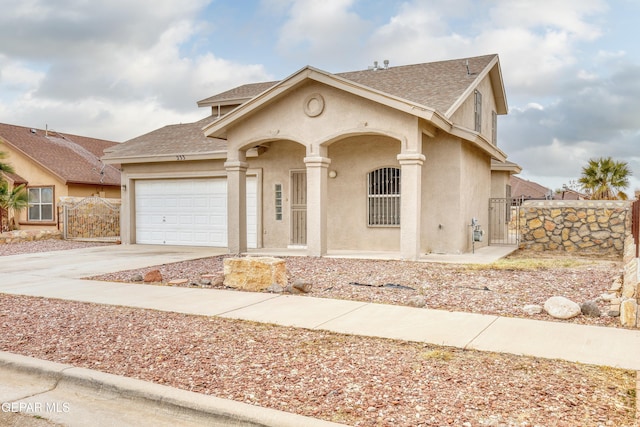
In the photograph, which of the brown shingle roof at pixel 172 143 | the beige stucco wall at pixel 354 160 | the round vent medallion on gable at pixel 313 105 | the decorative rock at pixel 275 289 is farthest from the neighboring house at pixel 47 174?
the decorative rock at pixel 275 289

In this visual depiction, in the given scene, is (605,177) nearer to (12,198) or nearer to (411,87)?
(411,87)

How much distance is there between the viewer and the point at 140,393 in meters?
4.60

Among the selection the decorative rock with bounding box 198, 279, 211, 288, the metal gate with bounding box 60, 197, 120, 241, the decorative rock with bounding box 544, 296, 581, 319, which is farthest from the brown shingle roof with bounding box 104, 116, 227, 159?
the decorative rock with bounding box 544, 296, 581, 319

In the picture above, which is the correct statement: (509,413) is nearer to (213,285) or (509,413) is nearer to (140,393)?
(140,393)

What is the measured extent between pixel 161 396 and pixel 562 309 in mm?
5237

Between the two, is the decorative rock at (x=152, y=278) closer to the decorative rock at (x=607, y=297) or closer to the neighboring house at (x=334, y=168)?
the neighboring house at (x=334, y=168)

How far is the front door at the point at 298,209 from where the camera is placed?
53.7 feet

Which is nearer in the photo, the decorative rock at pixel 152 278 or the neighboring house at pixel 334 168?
the decorative rock at pixel 152 278

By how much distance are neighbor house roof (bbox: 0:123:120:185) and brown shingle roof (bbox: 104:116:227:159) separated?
5811 mm

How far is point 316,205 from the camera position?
1382 centimetres

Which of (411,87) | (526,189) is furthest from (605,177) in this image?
(411,87)

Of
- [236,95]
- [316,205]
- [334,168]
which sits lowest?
[316,205]

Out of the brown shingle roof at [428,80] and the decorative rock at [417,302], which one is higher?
the brown shingle roof at [428,80]

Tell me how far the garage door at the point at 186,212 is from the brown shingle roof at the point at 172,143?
110 centimetres
